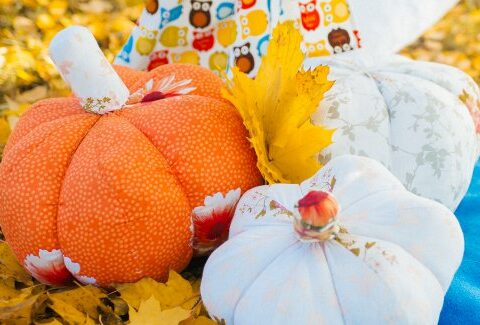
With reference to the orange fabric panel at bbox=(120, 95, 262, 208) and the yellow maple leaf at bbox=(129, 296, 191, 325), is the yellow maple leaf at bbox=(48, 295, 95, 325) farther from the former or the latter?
the orange fabric panel at bbox=(120, 95, 262, 208)

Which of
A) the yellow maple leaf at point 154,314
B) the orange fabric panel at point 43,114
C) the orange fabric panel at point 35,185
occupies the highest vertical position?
the orange fabric panel at point 43,114

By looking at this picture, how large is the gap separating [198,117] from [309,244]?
0.32 metres

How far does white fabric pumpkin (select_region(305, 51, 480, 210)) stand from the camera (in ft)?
3.63

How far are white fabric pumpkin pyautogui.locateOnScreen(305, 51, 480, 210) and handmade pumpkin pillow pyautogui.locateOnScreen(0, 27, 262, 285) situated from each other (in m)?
Answer: 0.22

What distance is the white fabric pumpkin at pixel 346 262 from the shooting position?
75cm

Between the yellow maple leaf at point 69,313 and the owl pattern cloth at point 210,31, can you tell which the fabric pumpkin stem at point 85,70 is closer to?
the yellow maple leaf at point 69,313

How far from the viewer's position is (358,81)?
119cm

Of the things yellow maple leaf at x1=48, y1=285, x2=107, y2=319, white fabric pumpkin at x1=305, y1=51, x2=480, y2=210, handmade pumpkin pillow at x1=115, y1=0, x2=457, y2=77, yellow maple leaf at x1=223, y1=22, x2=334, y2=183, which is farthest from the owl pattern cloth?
yellow maple leaf at x1=48, y1=285, x2=107, y2=319

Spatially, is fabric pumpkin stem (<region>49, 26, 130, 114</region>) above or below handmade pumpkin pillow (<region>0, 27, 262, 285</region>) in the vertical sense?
above

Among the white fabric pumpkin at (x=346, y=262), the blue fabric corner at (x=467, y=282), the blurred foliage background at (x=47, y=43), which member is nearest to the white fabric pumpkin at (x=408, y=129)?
the blue fabric corner at (x=467, y=282)

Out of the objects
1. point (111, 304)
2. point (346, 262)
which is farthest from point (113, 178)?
point (346, 262)

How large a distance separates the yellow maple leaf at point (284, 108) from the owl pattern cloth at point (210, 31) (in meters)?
0.48

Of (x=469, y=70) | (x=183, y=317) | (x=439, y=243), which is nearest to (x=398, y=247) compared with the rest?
Result: (x=439, y=243)

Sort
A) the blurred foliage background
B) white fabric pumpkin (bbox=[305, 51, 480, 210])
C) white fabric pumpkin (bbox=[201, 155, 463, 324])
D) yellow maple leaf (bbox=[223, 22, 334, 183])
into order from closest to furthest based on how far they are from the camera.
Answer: white fabric pumpkin (bbox=[201, 155, 463, 324]) < yellow maple leaf (bbox=[223, 22, 334, 183]) < white fabric pumpkin (bbox=[305, 51, 480, 210]) < the blurred foliage background
